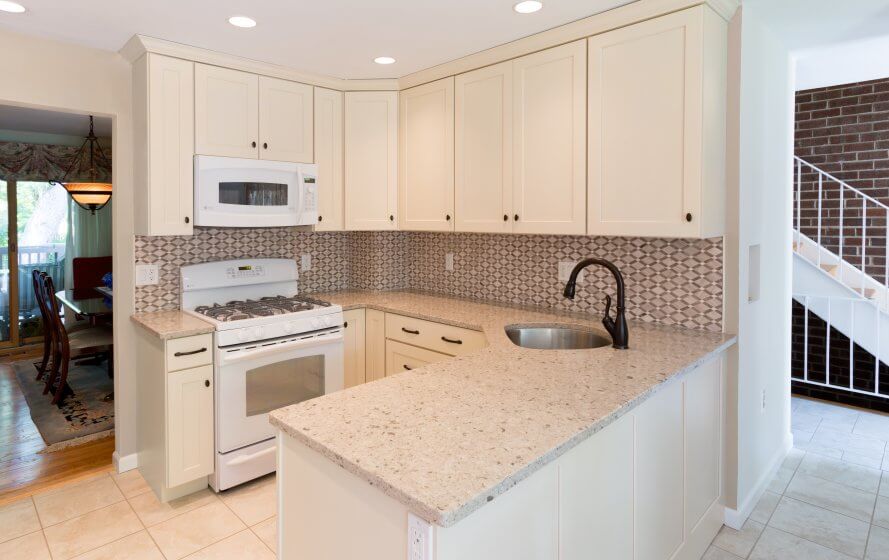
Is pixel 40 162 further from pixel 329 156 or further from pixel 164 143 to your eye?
pixel 329 156

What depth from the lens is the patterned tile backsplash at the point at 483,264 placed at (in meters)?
2.57

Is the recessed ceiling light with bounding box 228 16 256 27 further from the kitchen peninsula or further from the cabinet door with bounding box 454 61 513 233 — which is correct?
the kitchen peninsula

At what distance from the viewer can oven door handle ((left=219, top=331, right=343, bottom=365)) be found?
271 centimetres

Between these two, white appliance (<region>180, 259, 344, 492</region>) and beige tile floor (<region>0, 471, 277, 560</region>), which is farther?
white appliance (<region>180, 259, 344, 492</region>)

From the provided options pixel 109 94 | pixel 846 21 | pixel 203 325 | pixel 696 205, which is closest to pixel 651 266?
pixel 696 205

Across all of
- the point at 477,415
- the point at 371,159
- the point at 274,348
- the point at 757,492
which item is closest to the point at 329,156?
the point at 371,159

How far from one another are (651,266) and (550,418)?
61.7 inches

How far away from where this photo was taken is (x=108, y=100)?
9.66ft

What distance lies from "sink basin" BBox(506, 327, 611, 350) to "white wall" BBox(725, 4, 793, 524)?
0.68 meters

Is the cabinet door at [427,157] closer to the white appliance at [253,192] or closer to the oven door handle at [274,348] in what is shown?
the white appliance at [253,192]

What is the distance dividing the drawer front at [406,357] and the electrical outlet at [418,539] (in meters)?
1.93

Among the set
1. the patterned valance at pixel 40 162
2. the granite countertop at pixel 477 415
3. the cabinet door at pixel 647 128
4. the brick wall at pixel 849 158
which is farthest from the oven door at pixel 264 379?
the patterned valance at pixel 40 162

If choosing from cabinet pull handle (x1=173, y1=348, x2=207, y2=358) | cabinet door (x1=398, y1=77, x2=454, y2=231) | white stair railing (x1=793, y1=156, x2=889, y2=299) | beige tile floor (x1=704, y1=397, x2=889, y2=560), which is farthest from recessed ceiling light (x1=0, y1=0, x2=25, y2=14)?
white stair railing (x1=793, y1=156, x2=889, y2=299)

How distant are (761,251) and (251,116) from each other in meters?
2.91
